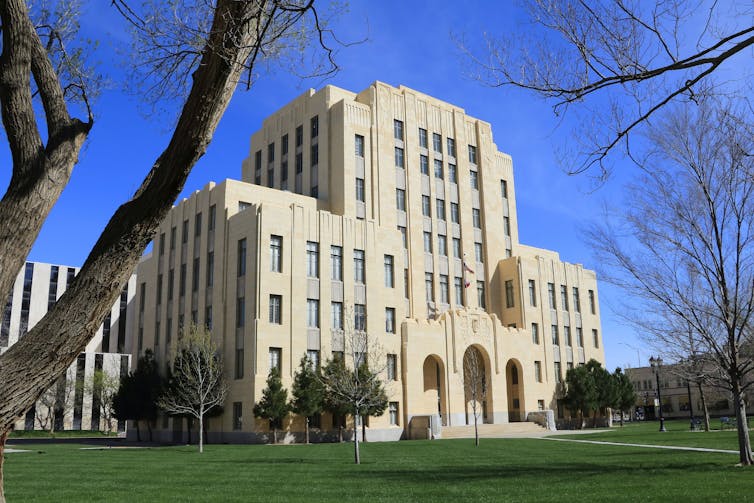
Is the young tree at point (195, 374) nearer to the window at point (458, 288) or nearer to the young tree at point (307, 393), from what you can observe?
the young tree at point (307, 393)

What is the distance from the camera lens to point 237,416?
44.3 meters

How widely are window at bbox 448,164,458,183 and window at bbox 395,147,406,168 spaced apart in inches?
222

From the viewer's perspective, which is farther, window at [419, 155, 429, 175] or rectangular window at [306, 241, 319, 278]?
window at [419, 155, 429, 175]

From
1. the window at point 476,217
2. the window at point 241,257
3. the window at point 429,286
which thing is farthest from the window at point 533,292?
the window at point 241,257

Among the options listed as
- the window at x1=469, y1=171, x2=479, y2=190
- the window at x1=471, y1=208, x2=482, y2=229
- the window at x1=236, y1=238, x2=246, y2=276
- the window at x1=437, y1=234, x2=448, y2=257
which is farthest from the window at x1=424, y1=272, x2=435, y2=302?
the window at x1=236, y1=238, x2=246, y2=276

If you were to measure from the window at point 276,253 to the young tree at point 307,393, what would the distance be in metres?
6.96

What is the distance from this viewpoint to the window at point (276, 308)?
4478 centimetres

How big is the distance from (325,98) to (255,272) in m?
20.4

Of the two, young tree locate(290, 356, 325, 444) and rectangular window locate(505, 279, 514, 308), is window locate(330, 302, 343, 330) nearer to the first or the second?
young tree locate(290, 356, 325, 444)

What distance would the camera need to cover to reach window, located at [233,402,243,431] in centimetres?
4390

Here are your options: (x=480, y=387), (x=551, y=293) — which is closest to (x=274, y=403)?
(x=480, y=387)

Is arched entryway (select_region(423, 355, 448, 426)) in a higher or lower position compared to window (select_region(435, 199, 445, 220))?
lower

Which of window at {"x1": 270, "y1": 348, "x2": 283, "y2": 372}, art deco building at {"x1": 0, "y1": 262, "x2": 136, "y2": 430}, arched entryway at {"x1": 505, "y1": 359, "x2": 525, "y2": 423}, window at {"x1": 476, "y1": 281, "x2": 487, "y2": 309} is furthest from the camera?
art deco building at {"x1": 0, "y1": 262, "x2": 136, "y2": 430}

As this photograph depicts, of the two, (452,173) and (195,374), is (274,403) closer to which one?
(195,374)
